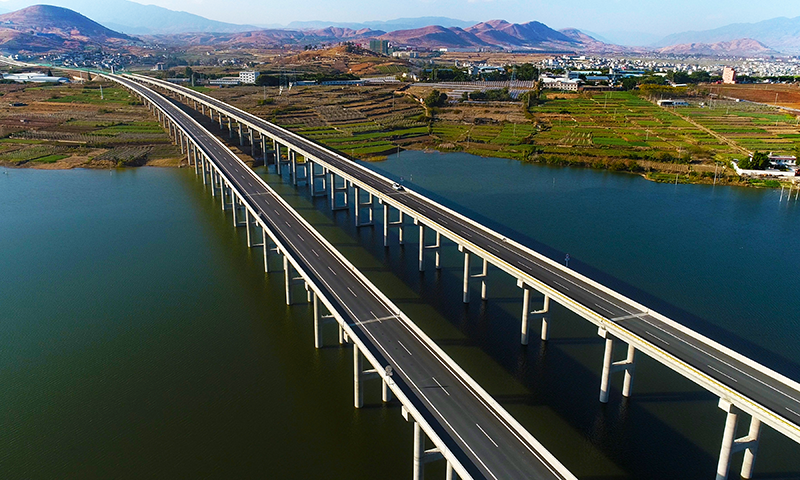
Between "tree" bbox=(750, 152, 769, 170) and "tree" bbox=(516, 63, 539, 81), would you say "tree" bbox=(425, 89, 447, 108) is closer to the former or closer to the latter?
"tree" bbox=(516, 63, 539, 81)

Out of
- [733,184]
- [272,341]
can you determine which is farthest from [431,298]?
[733,184]

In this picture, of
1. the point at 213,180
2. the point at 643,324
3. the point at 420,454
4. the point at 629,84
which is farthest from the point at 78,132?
the point at 629,84

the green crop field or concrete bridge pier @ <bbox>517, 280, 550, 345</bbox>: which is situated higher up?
the green crop field

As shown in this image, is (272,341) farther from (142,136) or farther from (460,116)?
(460,116)

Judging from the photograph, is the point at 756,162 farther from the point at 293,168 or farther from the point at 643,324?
the point at 293,168

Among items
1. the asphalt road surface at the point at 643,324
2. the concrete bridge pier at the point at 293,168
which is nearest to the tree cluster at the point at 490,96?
the concrete bridge pier at the point at 293,168

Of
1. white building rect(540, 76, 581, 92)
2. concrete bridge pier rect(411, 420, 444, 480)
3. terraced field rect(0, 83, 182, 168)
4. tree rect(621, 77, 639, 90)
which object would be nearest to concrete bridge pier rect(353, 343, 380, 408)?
concrete bridge pier rect(411, 420, 444, 480)

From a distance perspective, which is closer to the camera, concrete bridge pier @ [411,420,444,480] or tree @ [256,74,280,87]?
concrete bridge pier @ [411,420,444,480]
